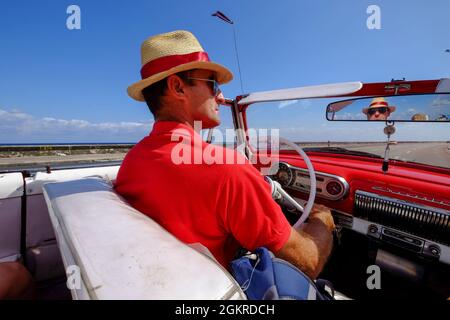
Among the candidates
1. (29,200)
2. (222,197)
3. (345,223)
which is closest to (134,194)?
(222,197)

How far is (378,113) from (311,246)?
4.95 ft

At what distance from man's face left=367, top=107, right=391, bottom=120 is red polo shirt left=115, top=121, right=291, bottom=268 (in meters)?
1.60

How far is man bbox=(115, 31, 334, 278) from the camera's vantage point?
3.66ft

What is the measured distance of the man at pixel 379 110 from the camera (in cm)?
215

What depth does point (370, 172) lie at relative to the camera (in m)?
2.20

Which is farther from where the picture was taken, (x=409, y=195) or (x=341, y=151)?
(x=341, y=151)

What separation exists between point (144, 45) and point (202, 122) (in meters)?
0.62

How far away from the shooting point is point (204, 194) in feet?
3.62

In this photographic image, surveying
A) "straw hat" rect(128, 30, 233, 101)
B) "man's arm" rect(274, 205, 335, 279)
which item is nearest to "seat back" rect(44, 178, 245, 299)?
"man's arm" rect(274, 205, 335, 279)

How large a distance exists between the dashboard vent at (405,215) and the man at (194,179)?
28.5 inches

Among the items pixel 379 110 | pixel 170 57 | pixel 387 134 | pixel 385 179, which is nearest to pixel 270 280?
pixel 170 57

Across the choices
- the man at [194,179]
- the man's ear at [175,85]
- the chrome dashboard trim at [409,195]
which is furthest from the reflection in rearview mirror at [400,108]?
the man's ear at [175,85]

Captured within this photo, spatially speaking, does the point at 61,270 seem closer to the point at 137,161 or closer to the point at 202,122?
the point at 137,161

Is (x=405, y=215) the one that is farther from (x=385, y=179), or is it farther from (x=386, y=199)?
(x=385, y=179)
